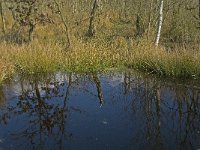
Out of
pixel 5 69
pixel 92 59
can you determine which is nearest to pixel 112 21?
pixel 92 59

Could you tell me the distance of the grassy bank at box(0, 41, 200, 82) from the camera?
10.3m

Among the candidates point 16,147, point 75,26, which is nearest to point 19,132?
point 16,147

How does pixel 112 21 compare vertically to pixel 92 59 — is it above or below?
above

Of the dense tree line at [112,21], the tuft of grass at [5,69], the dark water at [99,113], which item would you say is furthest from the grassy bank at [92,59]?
the dense tree line at [112,21]

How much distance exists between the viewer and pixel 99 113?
24.8 feet

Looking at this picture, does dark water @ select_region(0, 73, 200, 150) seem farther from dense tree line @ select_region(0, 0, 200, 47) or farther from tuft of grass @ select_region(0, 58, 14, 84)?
dense tree line @ select_region(0, 0, 200, 47)

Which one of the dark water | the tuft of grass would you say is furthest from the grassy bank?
the dark water

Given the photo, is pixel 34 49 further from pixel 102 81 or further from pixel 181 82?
pixel 181 82

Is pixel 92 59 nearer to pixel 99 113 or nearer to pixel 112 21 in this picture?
pixel 99 113

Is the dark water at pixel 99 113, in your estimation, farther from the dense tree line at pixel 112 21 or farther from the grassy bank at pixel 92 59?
the dense tree line at pixel 112 21

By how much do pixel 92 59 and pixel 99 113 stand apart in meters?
4.19

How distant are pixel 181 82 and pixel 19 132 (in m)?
4.86

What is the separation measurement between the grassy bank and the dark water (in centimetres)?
64

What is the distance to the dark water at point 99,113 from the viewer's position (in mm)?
6138
